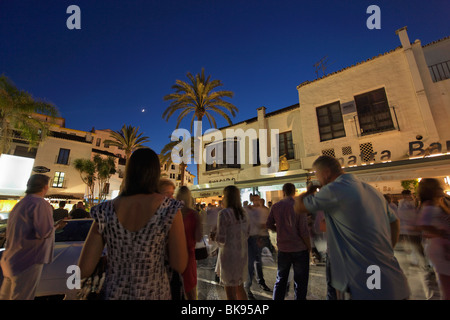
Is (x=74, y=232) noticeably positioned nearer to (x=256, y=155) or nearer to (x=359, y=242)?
(x=359, y=242)

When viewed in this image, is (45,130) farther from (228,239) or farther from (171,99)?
(228,239)

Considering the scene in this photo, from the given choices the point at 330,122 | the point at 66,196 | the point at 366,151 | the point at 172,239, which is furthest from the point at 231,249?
the point at 66,196

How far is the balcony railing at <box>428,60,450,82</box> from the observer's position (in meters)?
10.1

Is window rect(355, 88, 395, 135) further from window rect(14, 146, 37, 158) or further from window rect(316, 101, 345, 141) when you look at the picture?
window rect(14, 146, 37, 158)

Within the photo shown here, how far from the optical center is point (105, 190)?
29578 mm

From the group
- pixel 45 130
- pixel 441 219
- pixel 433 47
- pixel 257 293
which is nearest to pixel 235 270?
pixel 257 293

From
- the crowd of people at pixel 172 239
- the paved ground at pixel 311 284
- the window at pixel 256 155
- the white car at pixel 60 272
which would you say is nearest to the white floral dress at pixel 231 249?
the crowd of people at pixel 172 239

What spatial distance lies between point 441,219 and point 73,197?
1268 inches

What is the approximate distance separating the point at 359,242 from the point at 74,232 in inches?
203

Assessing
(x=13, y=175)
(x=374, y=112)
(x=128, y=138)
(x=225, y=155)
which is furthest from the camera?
(x=128, y=138)

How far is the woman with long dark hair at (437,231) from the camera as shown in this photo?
2458 millimetres

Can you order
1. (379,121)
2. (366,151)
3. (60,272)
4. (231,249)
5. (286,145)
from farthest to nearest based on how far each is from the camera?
(286,145)
(379,121)
(366,151)
(231,249)
(60,272)

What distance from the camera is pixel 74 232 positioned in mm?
4152

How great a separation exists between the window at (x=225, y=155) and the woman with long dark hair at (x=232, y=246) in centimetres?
1274
